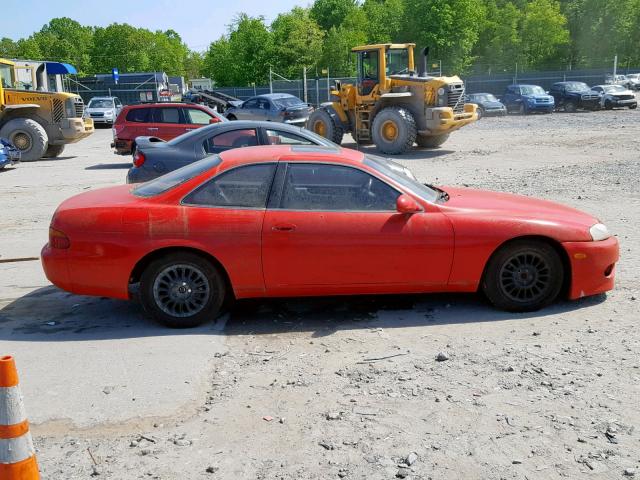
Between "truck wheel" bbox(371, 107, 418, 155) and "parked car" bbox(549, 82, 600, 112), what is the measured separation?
22549mm

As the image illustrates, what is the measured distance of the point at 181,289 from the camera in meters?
5.55

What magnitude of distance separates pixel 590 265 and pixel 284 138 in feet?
19.7

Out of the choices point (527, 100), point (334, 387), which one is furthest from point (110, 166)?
point (527, 100)

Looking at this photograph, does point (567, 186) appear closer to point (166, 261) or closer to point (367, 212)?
point (367, 212)

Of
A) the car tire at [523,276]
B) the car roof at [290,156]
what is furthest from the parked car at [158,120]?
the car tire at [523,276]

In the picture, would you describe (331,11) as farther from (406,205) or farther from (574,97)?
(406,205)

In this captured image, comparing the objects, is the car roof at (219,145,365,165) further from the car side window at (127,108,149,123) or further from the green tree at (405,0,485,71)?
the green tree at (405,0,485,71)

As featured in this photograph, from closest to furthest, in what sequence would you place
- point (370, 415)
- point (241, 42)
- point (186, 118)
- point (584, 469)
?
1. point (584, 469)
2. point (370, 415)
3. point (186, 118)
4. point (241, 42)

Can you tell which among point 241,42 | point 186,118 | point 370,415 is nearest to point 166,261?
point 370,415

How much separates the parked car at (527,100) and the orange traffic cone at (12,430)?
38.6 meters

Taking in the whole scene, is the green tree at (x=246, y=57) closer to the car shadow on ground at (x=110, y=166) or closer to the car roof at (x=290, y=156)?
the car shadow on ground at (x=110, y=166)

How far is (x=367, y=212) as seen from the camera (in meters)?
5.61

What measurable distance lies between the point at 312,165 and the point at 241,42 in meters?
62.3

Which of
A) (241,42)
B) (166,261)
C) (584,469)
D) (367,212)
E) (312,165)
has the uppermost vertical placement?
(241,42)
